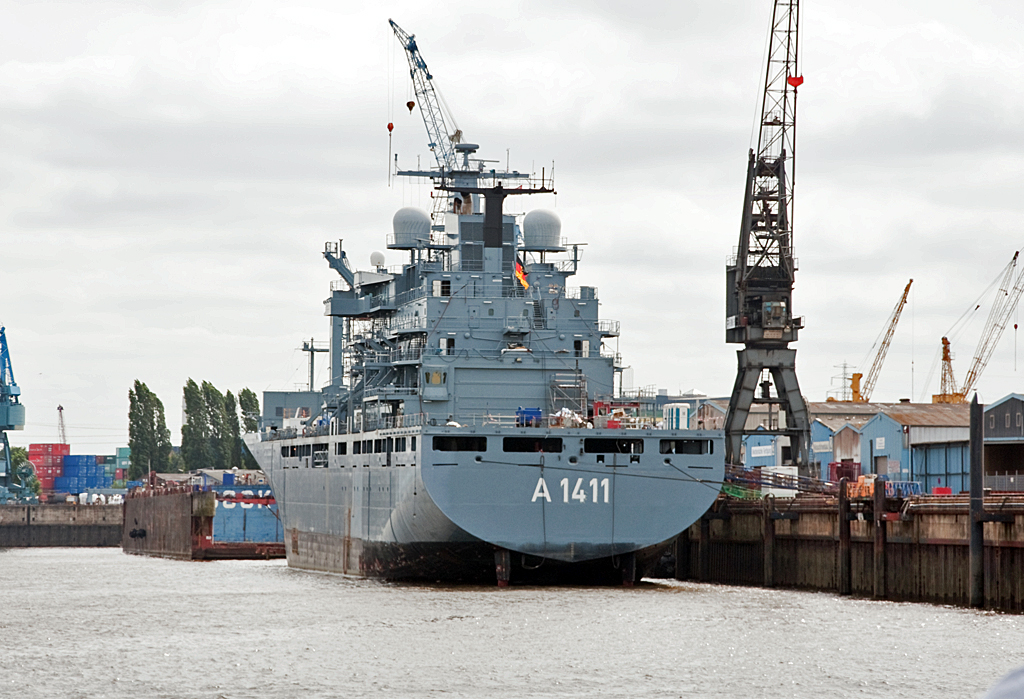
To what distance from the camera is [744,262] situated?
198 ft

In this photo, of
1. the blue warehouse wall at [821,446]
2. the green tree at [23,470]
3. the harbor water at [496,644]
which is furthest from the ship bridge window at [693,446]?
the green tree at [23,470]

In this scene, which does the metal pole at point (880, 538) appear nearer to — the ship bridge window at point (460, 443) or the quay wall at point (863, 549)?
the quay wall at point (863, 549)

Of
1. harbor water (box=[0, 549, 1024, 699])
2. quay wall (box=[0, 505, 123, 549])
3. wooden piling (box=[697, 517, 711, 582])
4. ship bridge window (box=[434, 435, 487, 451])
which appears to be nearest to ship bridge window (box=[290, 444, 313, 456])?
harbor water (box=[0, 549, 1024, 699])

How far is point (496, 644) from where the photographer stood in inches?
1246

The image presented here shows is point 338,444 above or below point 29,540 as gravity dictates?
above

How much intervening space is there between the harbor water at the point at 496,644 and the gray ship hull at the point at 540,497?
112cm

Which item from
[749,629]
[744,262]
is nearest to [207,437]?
[744,262]

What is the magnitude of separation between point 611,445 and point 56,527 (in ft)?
231

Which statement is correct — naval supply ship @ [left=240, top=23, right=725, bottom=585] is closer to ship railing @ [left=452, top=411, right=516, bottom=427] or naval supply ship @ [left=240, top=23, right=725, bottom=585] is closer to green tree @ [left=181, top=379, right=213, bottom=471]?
ship railing @ [left=452, top=411, right=516, bottom=427]

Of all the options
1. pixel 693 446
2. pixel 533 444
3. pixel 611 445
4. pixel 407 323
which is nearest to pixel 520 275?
pixel 407 323

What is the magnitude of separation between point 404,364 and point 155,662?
64.8ft

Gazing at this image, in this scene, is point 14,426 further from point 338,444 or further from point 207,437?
point 338,444

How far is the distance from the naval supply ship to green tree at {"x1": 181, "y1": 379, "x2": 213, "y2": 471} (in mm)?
64169

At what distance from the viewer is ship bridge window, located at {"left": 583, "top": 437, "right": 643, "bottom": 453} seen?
139 feet
